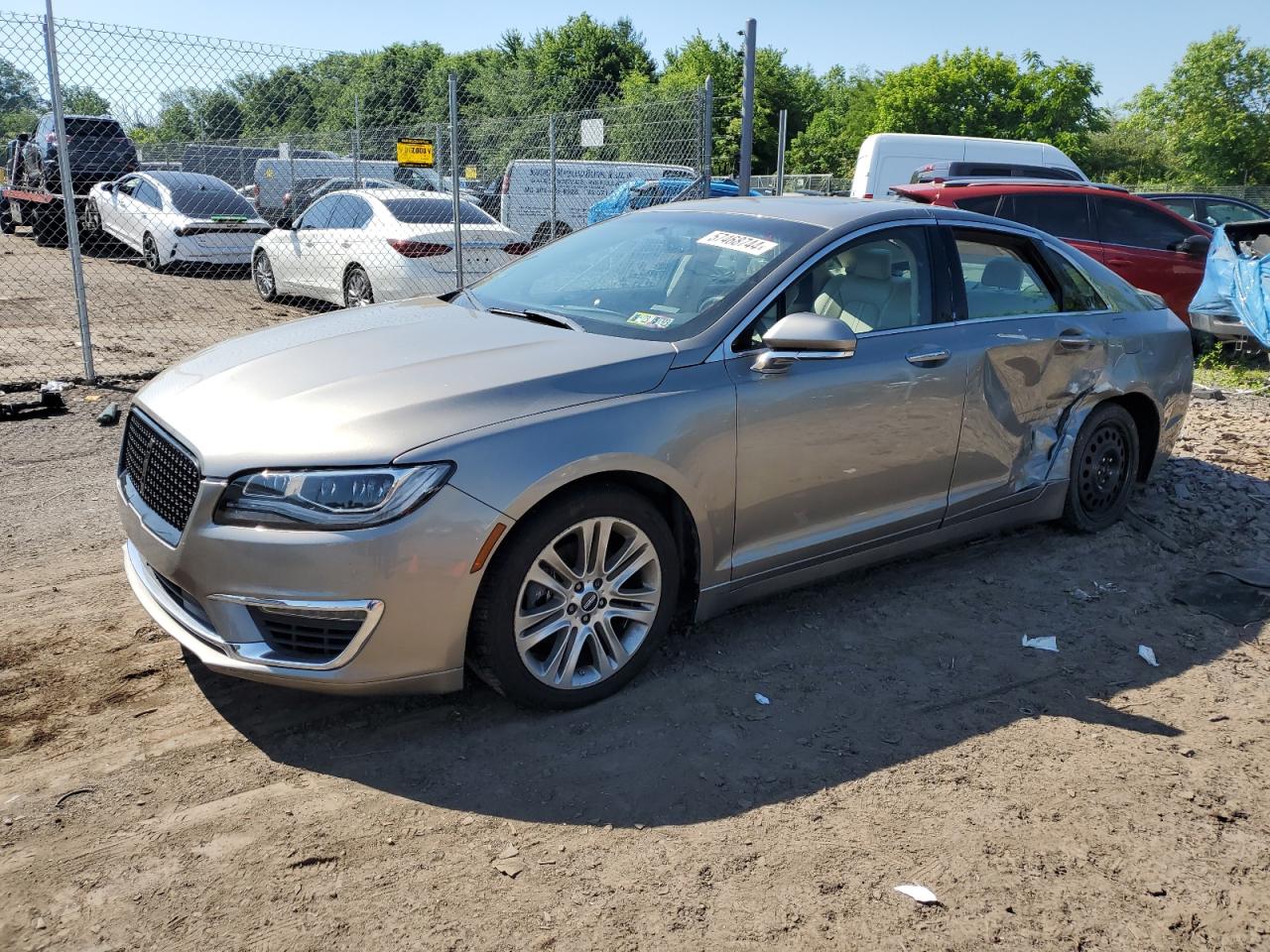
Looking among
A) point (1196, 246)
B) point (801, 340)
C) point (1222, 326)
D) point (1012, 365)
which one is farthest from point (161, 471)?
point (1196, 246)

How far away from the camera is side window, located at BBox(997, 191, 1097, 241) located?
10.4m

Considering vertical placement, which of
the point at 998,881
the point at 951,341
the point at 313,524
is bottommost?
the point at 998,881

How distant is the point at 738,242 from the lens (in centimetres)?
429

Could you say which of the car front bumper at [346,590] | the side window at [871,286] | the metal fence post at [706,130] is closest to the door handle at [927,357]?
the side window at [871,286]

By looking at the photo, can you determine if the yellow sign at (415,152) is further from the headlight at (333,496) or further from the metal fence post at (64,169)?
the headlight at (333,496)

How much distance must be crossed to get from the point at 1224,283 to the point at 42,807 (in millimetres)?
10721

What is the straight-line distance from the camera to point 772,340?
3762 millimetres

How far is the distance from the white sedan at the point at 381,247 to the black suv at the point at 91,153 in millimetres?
5152

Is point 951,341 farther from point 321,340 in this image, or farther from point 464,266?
point 464,266

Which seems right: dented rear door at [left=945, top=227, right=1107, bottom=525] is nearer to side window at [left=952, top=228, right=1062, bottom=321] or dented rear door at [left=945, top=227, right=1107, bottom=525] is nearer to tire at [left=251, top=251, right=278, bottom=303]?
side window at [left=952, top=228, right=1062, bottom=321]

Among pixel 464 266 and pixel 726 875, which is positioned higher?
pixel 464 266

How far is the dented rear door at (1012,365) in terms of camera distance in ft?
15.2

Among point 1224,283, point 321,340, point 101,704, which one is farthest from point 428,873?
point 1224,283

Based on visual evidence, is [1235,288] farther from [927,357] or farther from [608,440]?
[608,440]
